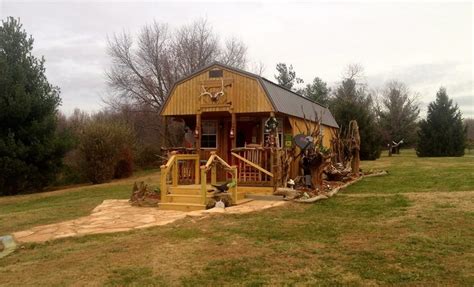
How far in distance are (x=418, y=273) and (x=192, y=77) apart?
9.29 meters

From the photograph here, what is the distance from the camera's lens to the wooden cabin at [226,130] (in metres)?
10.7

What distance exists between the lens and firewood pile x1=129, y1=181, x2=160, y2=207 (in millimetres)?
10234

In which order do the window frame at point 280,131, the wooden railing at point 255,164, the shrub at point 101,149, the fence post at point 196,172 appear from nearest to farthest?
the wooden railing at point 255,164, the fence post at point 196,172, the window frame at point 280,131, the shrub at point 101,149

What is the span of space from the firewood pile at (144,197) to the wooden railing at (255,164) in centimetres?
247

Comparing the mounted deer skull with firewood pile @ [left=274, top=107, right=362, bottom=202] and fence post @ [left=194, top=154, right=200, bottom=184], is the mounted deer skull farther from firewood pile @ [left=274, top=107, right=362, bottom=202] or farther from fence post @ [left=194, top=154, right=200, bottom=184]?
firewood pile @ [left=274, top=107, right=362, bottom=202]

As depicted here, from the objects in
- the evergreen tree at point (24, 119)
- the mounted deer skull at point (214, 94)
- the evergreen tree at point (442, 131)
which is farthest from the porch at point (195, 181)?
the evergreen tree at point (442, 131)

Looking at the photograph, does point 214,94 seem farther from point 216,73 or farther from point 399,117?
point 399,117

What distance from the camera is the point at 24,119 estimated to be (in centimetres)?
1817

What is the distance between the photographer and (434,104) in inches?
1239

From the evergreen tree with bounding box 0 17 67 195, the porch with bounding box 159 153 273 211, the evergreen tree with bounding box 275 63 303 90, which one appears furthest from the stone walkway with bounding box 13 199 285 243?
the evergreen tree with bounding box 275 63 303 90

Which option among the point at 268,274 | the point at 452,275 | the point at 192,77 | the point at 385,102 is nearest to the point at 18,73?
the point at 192,77

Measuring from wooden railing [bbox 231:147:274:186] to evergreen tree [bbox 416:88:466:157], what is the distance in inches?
950

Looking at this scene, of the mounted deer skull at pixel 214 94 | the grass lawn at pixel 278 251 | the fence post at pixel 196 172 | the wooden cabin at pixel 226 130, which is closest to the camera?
the grass lawn at pixel 278 251

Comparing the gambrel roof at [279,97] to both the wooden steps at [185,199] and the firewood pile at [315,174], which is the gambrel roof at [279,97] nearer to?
the firewood pile at [315,174]
